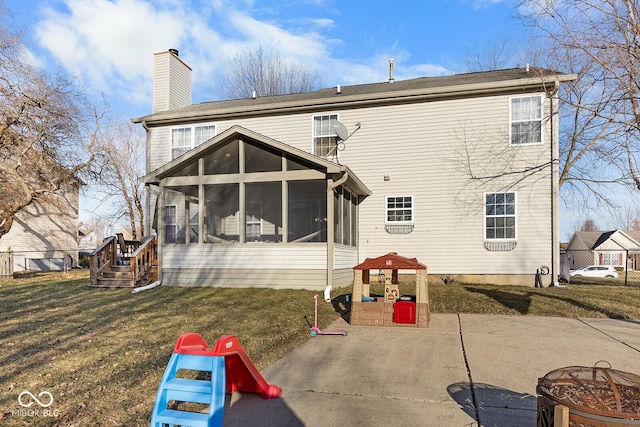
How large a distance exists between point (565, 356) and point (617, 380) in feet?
8.95

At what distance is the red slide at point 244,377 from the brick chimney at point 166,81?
48.0 feet

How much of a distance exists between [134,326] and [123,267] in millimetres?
6491

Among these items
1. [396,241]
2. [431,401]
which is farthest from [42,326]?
[396,241]

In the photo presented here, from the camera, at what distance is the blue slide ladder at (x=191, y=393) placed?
10.5ft

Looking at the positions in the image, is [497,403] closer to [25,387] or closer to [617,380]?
[617,380]

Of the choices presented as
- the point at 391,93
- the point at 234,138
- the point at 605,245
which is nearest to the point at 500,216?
the point at 391,93

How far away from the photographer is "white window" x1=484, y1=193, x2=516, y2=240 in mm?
12781

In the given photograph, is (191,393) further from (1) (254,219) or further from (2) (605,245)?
(2) (605,245)

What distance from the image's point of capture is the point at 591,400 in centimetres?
282

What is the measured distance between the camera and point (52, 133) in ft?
61.6

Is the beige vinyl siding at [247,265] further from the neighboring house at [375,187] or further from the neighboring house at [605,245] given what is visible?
the neighboring house at [605,245]

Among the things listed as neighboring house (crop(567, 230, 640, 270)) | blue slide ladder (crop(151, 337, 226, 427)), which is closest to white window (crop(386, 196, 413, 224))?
blue slide ladder (crop(151, 337, 226, 427))

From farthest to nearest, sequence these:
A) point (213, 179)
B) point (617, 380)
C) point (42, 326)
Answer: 1. point (213, 179)
2. point (42, 326)
3. point (617, 380)

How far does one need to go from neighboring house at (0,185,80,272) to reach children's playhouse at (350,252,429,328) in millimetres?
21871
